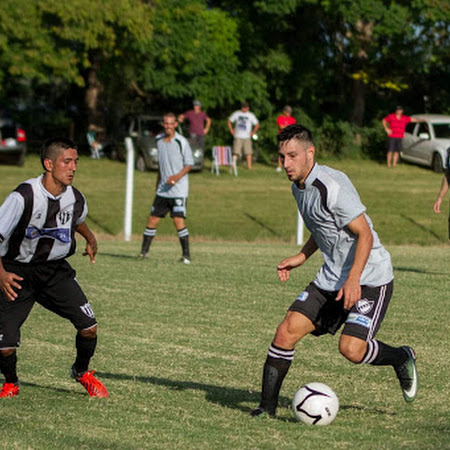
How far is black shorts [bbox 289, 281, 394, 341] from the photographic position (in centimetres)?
620

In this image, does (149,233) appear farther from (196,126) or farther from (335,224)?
(196,126)

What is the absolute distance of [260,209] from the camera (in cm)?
2423

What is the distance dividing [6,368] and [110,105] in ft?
112

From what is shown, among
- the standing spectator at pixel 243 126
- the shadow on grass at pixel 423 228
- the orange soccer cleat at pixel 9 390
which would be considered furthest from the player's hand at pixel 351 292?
the standing spectator at pixel 243 126

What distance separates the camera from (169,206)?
1522cm

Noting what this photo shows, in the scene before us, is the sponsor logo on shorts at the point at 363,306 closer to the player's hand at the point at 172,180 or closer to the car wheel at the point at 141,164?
the player's hand at the point at 172,180

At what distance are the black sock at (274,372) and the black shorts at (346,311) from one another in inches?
10.0

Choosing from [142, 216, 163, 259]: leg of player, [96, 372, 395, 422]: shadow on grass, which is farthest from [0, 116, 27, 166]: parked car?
[96, 372, 395, 422]: shadow on grass

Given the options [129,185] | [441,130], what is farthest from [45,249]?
[441,130]

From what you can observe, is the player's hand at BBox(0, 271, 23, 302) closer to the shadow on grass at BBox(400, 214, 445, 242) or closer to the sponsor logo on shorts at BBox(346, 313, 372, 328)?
the sponsor logo on shorts at BBox(346, 313, 372, 328)

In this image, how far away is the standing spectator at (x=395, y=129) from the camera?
102ft

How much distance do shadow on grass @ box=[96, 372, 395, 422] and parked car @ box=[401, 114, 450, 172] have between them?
24.2 metres

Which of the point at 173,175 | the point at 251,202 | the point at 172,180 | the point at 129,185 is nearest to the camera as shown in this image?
the point at 172,180

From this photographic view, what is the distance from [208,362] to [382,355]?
Answer: 241 cm
